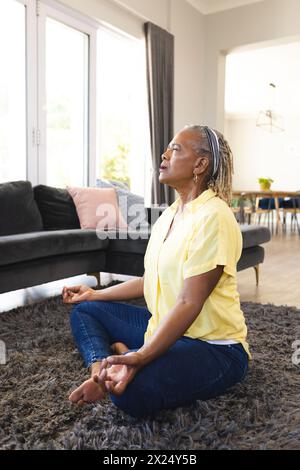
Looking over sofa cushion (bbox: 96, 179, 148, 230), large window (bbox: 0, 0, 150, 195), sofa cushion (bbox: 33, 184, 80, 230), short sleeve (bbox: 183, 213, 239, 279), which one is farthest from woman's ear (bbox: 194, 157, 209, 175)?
large window (bbox: 0, 0, 150, 195)

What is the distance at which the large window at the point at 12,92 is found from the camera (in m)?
3.85

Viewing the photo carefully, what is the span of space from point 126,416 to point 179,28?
5.10 metres

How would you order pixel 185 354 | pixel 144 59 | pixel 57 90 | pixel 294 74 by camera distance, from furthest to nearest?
pixel 294 74 < pixel 144 59 < pixel 57 90 < pixel 185 354

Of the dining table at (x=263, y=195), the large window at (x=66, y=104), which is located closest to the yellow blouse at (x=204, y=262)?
the large window at (x=66, y=104)

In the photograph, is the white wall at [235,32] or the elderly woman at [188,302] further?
the white wall at [235,32]

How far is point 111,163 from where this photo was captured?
19.7 feet

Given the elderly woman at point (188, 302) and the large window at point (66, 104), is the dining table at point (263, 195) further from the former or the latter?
the elderly woman at point (188, 302)

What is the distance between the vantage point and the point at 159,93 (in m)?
5.08

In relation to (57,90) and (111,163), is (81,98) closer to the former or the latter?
(57,90)

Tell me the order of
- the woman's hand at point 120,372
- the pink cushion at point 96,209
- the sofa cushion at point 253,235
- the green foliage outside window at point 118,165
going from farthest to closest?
the green foliage outside window at point 118,165
the pink cushion at point 96,209
the sofa cushion at point 253,235
the woman's hand at point 120,372

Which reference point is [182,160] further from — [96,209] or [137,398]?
[96,209]

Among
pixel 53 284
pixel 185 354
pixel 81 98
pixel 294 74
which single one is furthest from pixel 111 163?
pixel 185 354

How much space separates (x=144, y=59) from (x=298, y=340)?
12.4 ft
